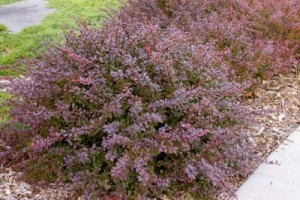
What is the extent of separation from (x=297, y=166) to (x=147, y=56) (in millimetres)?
1411

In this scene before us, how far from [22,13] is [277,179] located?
671cm

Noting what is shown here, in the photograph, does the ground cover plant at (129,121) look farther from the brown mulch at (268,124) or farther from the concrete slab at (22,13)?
the concrete slab at (22,13)

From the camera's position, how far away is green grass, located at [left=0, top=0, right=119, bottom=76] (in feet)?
20.1

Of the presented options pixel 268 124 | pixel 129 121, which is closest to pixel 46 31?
pixel 268 124

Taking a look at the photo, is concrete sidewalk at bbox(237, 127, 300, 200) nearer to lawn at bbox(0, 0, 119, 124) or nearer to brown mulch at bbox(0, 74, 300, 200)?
brown mulch at bbox(0, 74, 300, 200)

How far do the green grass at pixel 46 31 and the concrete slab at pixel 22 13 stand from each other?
0.23 meters

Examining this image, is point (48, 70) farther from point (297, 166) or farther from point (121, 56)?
point (297, 166)

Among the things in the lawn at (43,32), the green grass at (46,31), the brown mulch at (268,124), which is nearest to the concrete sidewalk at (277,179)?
the brown mulch at (268,124)

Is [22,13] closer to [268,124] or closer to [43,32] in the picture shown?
→ [43,32]

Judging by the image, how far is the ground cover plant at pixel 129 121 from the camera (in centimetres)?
296

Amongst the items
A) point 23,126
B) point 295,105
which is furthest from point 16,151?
point 295,105

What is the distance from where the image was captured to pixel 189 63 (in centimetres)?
348

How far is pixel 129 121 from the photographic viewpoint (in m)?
3.09

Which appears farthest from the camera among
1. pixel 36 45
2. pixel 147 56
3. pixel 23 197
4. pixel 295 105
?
pixel 36 45
